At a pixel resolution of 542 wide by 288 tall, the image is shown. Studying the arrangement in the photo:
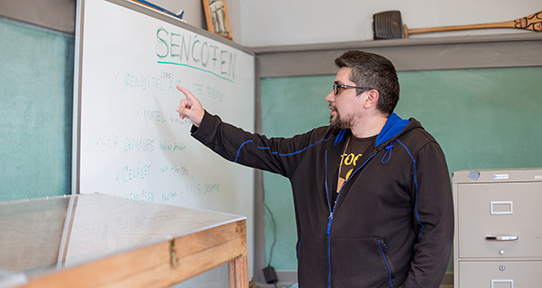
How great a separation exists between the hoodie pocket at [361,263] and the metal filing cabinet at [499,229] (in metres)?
0.73

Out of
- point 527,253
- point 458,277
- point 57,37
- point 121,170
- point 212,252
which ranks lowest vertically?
point 458,277

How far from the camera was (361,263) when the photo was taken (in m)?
1.33

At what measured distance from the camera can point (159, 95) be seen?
1723 millimetres

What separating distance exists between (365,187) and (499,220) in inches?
34.5

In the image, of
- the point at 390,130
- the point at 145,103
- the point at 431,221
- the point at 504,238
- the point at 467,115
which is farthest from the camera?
the point at 467,115

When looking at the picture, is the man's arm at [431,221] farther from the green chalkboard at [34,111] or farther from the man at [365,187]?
the green chalkboard at [34,111]

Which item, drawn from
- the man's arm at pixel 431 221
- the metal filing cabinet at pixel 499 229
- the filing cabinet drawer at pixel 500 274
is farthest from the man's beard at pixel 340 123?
the filing cabinet drawer at pixel 500 274

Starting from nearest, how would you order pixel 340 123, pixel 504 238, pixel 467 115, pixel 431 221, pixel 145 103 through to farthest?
pixel 431 221 → pixel 340 123 → pixel 145 103 → pixel 504 238 → pixel 467 115

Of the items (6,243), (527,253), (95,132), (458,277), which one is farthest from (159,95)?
(527,253)

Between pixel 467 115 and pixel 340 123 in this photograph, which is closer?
pixel 340 123

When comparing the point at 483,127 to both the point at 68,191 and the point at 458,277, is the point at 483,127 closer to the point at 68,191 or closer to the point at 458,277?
the point at 458,277

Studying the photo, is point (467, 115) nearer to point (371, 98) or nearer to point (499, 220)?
point (499, 220)

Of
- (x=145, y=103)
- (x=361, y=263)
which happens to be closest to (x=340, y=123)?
(x=361, y=263)

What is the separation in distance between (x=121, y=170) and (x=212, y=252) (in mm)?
877
